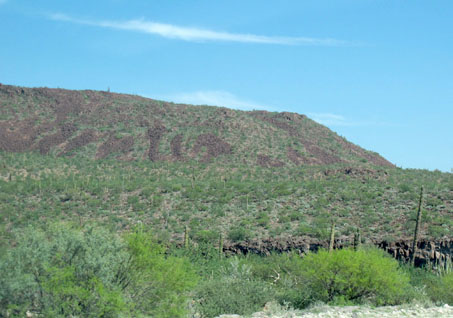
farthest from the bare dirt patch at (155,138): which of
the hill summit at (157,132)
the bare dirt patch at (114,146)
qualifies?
the bare dirt patch at (114,146)

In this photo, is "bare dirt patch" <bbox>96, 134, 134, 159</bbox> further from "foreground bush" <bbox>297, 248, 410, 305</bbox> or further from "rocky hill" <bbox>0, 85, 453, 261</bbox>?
"foreground bush" <bbox>297, 248, 410, 305</bbox>

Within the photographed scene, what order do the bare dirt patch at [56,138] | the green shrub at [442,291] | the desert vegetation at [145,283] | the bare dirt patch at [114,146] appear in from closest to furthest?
the desert vegetation at [145,283] → the green shrub at [442,291] → the bare dirt patch at [114,146] → the bare dirt patch at [56,138]

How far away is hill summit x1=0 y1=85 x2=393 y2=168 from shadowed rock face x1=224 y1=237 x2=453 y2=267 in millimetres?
29066

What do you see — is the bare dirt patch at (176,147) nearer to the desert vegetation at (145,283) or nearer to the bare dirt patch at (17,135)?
the bare dirt patch at (17,135)

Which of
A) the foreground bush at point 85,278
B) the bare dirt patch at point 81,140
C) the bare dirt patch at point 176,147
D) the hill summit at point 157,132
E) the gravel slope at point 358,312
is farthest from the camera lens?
the bare dirt patch at point 81,140

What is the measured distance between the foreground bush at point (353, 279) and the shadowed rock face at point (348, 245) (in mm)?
5826

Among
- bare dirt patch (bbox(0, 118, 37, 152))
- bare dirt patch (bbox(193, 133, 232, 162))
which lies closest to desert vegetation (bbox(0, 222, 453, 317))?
bare dirt patch (bbox(193, 133, 232, 162))

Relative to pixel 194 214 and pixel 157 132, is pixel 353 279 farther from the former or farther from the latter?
pixel 157 132

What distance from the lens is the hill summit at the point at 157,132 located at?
5997cm

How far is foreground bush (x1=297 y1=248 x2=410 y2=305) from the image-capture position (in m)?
16.7

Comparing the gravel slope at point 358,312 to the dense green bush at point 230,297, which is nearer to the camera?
the gravel slope at point 358,312

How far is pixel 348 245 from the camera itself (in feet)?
86.4

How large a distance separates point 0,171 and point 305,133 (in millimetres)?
41532

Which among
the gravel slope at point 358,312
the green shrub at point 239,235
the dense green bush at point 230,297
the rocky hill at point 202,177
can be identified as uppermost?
the rocky hill at point 202,177
